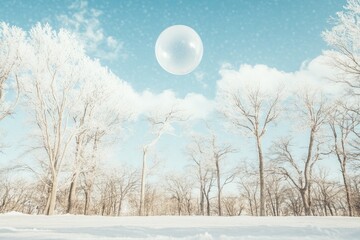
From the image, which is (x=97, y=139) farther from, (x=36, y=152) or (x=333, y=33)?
(x=333, y=33)

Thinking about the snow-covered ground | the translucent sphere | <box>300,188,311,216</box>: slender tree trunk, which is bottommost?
the snow-covered ground

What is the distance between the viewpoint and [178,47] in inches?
339

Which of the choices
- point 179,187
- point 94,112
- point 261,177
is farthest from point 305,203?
point 179,187

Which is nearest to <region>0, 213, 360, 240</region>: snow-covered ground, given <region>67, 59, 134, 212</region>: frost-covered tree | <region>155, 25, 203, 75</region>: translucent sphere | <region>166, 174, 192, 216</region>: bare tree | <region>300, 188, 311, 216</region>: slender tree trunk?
<region>155, 25, 203, 75</region>: translucent sphere

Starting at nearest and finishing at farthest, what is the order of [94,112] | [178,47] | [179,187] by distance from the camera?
[178,47], [94,112], [179,187]

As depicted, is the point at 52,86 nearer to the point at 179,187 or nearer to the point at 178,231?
the point at 178,231

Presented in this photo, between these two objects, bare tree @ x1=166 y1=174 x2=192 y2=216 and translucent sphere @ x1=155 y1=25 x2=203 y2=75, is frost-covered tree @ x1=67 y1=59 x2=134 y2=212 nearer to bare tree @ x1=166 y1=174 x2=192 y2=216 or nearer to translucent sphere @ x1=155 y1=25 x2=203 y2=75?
translucent sphere @ x1=155 y1=25 x2=203 y2=75

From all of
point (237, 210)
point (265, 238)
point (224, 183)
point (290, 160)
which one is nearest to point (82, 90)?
point (265, 238)

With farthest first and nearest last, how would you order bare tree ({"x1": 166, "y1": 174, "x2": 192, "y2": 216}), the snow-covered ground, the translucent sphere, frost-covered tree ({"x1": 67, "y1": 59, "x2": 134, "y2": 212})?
bare tree ({"x1": 166, "y1": 174, "x2": 192, "y2": 216})
frost-covered tree ({"x1": 67, "y1": 59, "x2": 134, "y2": 212})
the translucent sphere
the snow-covered ground

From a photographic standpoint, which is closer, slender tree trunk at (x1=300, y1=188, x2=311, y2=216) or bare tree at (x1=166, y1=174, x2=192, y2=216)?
slender tree trunk at (x1=300, y1=188, x2=311, y2=216)

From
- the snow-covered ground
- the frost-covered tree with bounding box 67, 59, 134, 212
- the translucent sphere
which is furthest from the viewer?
the frost-covered tree with bounding box 67, 59, 134, 212

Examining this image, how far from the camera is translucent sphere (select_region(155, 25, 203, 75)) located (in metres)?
8.62

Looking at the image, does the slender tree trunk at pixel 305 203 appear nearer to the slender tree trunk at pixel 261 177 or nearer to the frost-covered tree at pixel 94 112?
the slender tree trunk at pixel 261 177

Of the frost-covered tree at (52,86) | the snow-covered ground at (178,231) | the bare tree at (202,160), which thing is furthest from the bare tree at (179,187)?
the snow-covered ground at (178,231)
